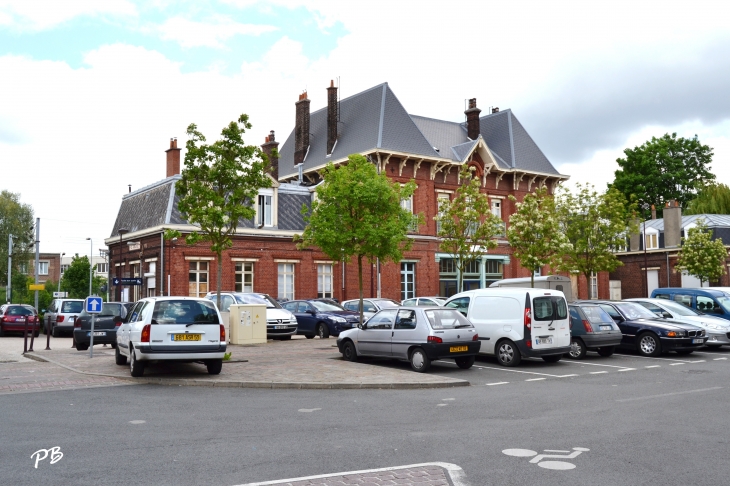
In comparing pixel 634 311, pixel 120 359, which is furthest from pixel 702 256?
pixel 120 359

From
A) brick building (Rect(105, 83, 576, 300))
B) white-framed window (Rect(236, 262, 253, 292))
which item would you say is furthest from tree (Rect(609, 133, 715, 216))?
white-framed window (Rect(236, 262, 253, 292))

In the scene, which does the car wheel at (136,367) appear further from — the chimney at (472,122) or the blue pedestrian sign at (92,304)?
the chimney at (472,122)

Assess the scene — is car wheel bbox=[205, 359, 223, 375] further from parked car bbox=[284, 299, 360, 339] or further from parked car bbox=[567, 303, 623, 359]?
parked car bbox=[284, 299, 360, 339]

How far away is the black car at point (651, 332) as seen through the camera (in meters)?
18.6

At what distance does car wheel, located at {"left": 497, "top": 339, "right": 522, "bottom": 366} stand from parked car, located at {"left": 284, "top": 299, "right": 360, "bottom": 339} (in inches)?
382

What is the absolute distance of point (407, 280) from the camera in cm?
4097

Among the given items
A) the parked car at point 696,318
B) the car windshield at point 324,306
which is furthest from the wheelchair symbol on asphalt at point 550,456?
the car windshield at point 324,306

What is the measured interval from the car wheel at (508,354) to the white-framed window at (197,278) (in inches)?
833

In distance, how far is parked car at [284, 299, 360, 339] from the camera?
85.9ft

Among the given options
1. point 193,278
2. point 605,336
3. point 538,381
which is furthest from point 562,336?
point 193,278

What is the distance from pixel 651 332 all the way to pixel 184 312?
12.6 m

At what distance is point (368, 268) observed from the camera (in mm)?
39406

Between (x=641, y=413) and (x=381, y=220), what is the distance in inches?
570

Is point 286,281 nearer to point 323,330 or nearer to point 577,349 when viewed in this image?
point 323,330
